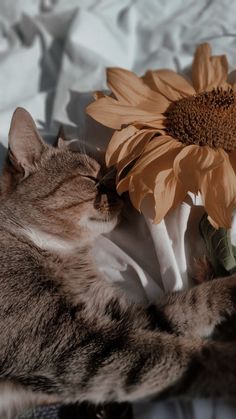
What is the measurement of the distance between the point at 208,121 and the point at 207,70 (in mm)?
244

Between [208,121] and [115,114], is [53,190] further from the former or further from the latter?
[208,121]

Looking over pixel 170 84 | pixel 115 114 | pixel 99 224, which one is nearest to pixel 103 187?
pixel 99 224

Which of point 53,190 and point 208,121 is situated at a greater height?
point 208,121

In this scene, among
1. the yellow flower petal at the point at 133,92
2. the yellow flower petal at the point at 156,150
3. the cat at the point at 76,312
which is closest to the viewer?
the cat at the point at 76,312

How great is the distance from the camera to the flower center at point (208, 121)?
122 cm

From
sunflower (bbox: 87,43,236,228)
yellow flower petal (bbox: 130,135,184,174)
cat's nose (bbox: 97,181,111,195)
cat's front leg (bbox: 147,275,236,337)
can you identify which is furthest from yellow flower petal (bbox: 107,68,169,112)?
cat's front leg (bbox: 147,275,236,337)

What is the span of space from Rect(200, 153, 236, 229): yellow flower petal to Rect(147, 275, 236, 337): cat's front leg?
170mm

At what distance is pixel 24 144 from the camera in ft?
4.35

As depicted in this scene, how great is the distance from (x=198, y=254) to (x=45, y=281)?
0.41 meters

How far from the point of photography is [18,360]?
115 cm

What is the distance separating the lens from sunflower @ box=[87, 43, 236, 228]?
3.89ft

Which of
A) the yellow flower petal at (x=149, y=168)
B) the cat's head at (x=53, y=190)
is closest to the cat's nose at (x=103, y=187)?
the cat's head at (x=53, y=190)

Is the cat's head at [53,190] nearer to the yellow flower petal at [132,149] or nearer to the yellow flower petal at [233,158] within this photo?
the yellow flower petal at [132,149]

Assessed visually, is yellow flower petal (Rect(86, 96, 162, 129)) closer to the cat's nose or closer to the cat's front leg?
the cat's nose
